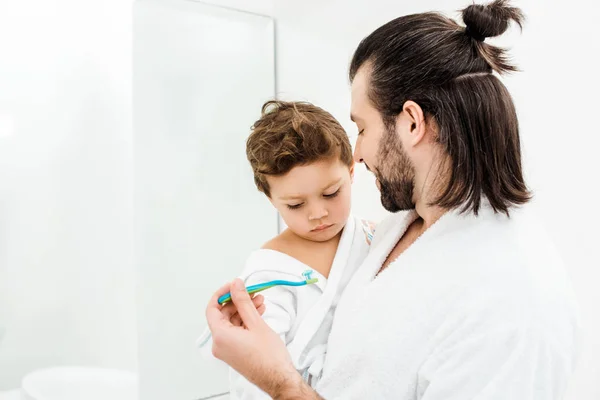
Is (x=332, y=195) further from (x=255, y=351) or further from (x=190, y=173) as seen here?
(x=190, y=173)

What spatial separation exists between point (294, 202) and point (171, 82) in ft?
3.59

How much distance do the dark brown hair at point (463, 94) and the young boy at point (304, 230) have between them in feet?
0.57

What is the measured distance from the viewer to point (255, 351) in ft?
2.86

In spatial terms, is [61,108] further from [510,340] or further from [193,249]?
[510,340]

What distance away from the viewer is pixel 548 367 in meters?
0.77

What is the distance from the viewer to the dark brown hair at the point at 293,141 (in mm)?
1059

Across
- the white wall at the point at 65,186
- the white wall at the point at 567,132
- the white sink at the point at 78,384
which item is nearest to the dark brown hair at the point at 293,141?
the white wall at the point at 567,132

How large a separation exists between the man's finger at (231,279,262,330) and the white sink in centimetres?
108

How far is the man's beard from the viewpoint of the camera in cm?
96

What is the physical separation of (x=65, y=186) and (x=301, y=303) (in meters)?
1.03

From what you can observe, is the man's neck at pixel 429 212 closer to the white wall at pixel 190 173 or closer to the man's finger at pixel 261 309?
Answer: the man's finger at pixel 261 309

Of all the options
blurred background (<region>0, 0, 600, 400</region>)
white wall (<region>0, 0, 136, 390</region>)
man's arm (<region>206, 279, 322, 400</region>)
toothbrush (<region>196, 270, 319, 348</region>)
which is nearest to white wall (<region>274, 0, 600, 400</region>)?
blurred background (<region>0, 0, 600, 400</region>)

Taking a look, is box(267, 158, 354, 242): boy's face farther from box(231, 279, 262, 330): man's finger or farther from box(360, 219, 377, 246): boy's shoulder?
box(231, 279, 262, 330): man's finger

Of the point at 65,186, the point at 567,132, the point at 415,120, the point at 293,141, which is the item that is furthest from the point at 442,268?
the point at 65,186
